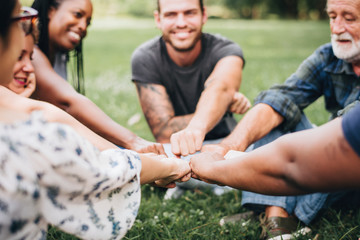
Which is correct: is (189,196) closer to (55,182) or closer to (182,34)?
(182,34)

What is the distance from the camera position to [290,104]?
2980 millimetres

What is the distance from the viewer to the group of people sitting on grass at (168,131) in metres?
1.38

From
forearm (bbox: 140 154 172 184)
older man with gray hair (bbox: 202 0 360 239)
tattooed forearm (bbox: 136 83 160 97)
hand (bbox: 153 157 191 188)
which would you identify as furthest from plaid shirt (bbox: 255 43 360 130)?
forearm (bbox: 140 154 172 184)

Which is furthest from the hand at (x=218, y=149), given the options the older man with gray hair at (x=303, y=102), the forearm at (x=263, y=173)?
the forearm at (x=263, y=173)

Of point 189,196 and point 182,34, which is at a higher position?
point 182,34

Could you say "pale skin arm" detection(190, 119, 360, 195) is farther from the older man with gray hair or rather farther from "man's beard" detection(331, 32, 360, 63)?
"man's beard" detection(331, 32, 360, 63)

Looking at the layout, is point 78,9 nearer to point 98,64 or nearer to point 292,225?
point 292,225

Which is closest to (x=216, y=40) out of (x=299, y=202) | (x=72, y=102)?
(x=72, y=102)

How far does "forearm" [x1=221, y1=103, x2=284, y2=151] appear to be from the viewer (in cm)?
291

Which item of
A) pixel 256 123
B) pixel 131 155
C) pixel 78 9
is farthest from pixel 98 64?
pixel 131 155

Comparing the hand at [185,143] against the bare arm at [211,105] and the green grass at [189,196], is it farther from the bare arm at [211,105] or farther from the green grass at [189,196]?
the green grass at [189,196]

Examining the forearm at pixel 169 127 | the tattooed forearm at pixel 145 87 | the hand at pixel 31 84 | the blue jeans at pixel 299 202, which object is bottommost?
Result: the blue jeans at pixel 299 202

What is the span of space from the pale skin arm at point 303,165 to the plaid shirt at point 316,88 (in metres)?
1.24

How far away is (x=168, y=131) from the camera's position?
346cm
